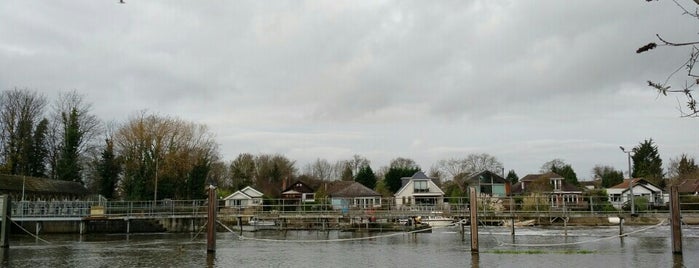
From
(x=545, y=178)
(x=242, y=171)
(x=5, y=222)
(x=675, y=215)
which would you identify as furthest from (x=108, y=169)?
(x=675, y=215)

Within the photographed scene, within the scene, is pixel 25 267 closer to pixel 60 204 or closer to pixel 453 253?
pixel 453 253

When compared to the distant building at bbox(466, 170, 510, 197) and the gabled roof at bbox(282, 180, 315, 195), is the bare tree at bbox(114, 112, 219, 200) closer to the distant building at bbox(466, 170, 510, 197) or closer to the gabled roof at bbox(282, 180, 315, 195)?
the gabled roof at bbox(282, 180, 315, 195)

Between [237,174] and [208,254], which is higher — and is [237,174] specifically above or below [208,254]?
above

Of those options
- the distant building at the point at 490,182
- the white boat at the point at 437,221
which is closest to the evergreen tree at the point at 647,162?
the distant building at the point at 490,182

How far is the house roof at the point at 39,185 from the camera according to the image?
1966 inches

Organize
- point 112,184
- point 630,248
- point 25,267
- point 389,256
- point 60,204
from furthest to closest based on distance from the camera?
point 112,184, point 60,204, point 630,248, point 389,256, point 25,267

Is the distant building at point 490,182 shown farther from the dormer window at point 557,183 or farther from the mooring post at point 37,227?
the mooring post at point 37,227

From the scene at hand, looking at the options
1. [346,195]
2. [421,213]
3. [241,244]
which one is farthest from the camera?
[346,195]

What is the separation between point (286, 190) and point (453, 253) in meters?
64.5

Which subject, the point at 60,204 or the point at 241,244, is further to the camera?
the point at 60,204

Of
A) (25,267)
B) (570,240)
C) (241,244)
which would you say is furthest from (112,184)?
(570,240)

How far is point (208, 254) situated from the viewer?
93.0 ft

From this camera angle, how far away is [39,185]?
5434cm

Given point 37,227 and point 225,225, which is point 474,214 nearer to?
point 225,225
